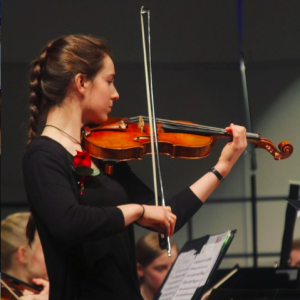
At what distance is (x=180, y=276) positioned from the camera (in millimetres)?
1793

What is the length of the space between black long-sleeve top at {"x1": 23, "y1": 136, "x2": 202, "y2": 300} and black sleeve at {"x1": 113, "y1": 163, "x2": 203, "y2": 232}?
99mm

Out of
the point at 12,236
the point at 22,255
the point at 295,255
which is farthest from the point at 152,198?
the point at 12,236

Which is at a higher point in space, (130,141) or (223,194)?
(130,141)

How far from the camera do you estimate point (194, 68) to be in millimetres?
2945

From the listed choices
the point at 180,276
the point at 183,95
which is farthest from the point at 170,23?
the point at 180,276

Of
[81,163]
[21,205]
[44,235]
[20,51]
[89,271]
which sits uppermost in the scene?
[20,51]

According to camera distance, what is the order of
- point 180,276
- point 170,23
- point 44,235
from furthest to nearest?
point 170,23
point 180,276
point 44,235

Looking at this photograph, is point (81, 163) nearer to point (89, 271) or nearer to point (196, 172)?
point (89, 271)

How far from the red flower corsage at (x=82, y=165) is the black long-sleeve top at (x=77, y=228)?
0.6 inches

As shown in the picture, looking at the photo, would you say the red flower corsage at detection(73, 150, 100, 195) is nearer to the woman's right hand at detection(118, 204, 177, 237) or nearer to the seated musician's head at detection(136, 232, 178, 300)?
the woman's right hand at detection(118, 204, 177, 237)

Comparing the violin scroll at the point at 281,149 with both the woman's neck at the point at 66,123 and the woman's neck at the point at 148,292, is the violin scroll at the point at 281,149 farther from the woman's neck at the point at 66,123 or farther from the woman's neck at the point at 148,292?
the woman's neck at the point at 148,292

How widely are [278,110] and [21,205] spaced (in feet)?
4.56

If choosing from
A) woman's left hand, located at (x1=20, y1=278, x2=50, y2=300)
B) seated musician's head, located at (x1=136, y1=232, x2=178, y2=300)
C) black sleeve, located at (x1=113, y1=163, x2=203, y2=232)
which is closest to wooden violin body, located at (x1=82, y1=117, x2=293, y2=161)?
black sleeve, located at (x1=113, y1=163, x2=203, y2=232)

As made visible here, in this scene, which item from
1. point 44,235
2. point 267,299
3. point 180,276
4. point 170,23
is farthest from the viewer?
point 170,23
